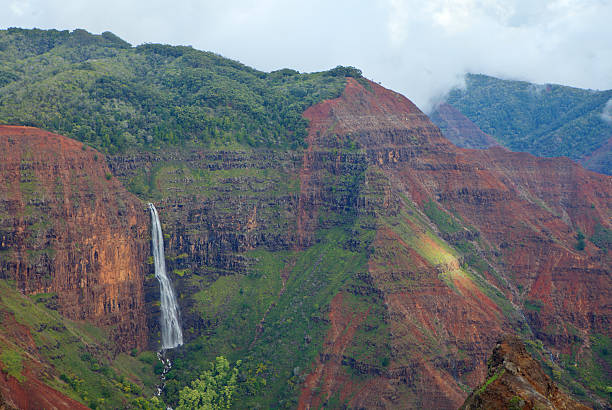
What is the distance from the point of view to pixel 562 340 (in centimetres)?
10512

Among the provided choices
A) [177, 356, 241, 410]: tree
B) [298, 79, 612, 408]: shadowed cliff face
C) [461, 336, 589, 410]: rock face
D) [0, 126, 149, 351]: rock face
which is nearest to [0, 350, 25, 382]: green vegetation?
[0, 126, 149, 351]: rock face

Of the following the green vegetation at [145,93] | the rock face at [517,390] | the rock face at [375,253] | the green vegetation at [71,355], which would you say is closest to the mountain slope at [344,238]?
the rock face at [375,253]

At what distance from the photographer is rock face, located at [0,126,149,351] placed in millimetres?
86625

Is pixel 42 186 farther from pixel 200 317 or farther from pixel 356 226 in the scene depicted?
pixel 356 226

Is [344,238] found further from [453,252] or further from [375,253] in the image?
[453,252]

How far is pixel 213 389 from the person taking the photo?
92125mm

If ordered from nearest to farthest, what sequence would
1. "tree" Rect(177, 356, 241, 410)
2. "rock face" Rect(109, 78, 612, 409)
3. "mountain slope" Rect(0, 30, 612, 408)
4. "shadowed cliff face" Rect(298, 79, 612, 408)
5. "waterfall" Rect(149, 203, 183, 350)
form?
"tree" Rect(177, 356, 241, 410) → "shadowed cliff face" Rect(298, 79, 612, 408) → "rock face" Rect(109, 78, 612, 409) → "mountain slope" Rect(0, 30, 612, 408) → "waterfall" Rect(149, 203, 183, 350)

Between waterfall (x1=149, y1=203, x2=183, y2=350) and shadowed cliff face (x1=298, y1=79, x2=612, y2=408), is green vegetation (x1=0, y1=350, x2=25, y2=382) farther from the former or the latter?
shadowed cliff face (x1=298, y1=79, x2=612, y2=408)

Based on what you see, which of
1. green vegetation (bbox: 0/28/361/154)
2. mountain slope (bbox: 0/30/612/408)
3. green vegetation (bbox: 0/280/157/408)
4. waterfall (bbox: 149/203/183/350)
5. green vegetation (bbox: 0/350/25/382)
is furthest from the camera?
green vegetation (bbox: 0/28/361/154)

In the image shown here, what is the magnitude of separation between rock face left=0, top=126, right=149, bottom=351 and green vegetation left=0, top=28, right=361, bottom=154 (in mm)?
8672

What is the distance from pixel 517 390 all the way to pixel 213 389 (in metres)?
61.8

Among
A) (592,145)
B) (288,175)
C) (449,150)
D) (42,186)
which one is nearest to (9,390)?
(42,186)

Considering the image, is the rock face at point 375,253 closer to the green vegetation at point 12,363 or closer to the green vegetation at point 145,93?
the green vegetation at point 145,93

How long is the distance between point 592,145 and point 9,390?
182598 millimetres
